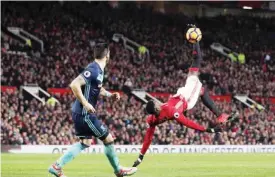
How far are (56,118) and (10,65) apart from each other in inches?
248

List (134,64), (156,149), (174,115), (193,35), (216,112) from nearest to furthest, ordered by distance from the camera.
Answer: (174,115) → (193,35) → (216,112) → (156,149) → (134,64)

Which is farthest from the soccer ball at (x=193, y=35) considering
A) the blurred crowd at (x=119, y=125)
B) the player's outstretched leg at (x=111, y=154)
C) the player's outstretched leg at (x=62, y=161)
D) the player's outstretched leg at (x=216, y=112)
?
the blurred crowd at (x=119, y=125)

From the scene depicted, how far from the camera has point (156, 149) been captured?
124ft

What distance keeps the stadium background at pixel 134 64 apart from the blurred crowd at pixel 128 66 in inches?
2.5

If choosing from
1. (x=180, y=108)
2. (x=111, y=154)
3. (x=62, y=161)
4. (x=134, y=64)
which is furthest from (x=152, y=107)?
(x=134, y=64)

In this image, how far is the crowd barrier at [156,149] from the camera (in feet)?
112

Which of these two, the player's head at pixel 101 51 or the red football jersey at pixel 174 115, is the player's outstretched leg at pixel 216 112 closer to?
the red football jersey at pixel 174 115

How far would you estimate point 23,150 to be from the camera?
34.0 m

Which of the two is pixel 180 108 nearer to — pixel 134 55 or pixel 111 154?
pixel 111 154

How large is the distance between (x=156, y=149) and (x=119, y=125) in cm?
266

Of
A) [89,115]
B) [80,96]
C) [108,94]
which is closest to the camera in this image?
[80,96]

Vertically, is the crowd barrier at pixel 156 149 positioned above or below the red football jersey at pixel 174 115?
below

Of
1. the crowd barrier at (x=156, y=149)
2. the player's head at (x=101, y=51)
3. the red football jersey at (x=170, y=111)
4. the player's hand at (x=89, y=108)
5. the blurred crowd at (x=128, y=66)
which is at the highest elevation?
the player's head at (x=101, y=51)

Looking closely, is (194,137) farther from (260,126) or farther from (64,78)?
(64,78)
